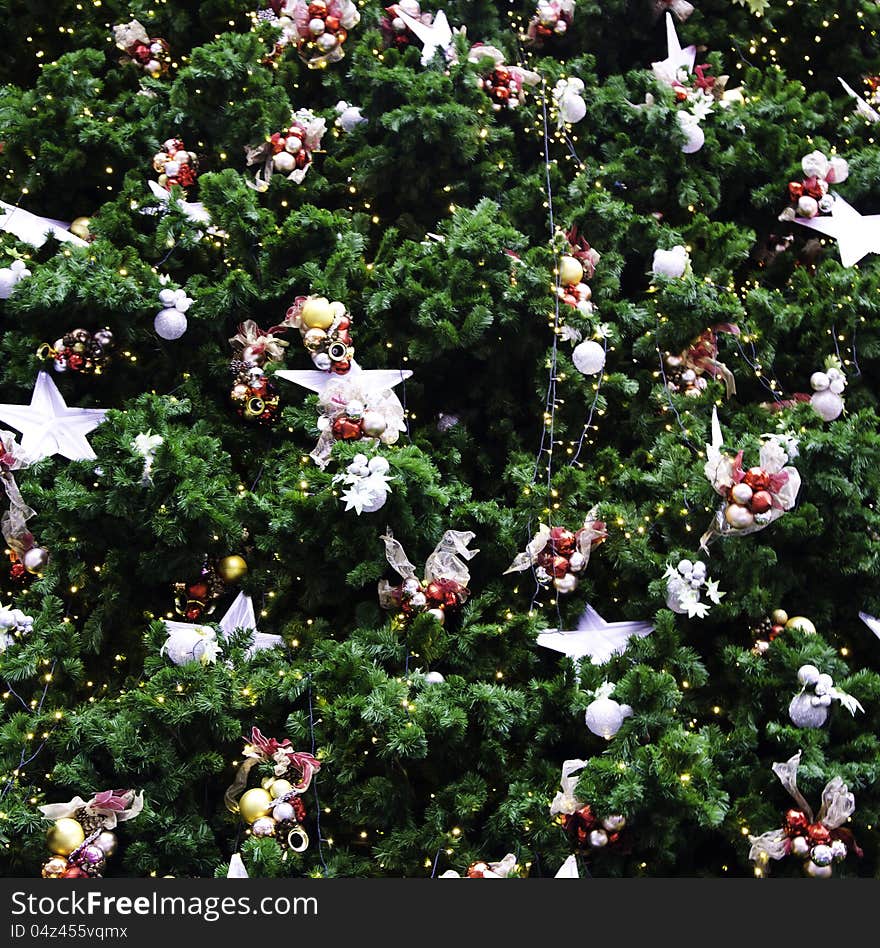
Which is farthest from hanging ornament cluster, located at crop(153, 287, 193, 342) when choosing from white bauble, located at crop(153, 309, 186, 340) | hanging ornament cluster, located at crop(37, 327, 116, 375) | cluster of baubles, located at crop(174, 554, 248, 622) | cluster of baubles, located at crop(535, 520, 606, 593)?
cluster of baubles, located at crop(535, 520, 606, 593)

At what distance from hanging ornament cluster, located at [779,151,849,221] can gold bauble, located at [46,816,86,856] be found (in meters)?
2.09

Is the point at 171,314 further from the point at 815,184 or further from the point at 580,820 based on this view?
the point at 815,184

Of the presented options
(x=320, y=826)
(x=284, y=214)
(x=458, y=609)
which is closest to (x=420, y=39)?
(x=284, y=214)

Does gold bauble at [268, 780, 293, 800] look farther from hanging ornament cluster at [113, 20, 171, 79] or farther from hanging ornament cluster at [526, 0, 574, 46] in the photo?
hanging ornament cluster at [526, 0, 574, 46]

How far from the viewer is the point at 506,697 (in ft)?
5.32

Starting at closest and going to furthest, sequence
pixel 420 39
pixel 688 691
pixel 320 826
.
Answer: pixel 320 826, pixel 688 691, pixel 420 39

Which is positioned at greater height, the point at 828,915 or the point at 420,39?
the point at 420,39

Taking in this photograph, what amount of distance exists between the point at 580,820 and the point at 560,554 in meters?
0.52

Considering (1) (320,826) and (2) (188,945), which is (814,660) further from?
(2) (188,945)

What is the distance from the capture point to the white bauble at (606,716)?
157cm

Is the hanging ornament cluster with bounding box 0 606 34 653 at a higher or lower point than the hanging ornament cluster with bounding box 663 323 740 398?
lower

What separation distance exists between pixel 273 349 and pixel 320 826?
1.01 meters

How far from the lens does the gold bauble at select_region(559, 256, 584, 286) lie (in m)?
2.01

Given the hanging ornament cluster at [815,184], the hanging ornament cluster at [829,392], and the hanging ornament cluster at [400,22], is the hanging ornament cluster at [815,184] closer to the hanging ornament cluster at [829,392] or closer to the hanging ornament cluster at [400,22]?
the hanging ornament cluster at [829,392]
